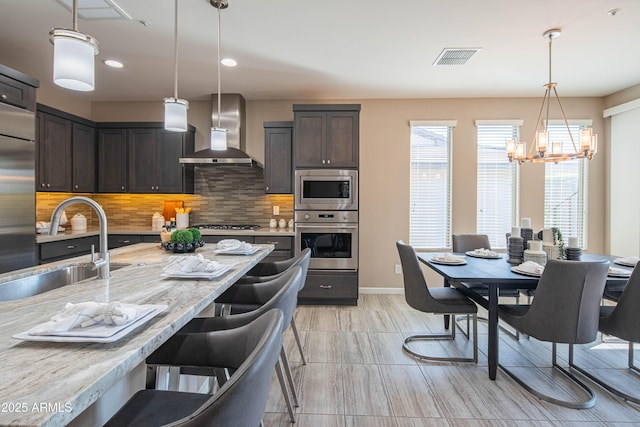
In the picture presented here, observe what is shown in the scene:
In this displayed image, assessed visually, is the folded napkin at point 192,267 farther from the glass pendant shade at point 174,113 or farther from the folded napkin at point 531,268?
the folded napkin at point 531,268

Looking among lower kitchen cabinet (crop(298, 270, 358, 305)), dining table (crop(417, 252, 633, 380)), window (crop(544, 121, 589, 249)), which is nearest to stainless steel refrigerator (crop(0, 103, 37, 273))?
lower kitchen cabinet (crop(298, 270, 358, 305))

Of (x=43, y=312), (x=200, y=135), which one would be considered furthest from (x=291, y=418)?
(x=200, y=135)

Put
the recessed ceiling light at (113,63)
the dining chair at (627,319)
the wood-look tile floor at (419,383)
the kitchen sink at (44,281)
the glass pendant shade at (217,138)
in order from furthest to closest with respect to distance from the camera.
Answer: the recessed ceiling light at (113,63) < the glass pendant shade at (217,138) < the dining chair at (627,319) < the wood-look tile floor at (419,383) < the kitchen sink at (44,281)

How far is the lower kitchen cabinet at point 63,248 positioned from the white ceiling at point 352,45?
6.33ft

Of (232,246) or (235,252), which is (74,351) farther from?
(232,246)

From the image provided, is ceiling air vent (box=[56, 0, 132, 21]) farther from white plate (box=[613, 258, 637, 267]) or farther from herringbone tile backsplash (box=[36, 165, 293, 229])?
white plate (box=[613, 258, 637, 267])

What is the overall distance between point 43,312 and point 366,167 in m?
3.94

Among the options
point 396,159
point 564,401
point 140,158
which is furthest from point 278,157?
point 564,401

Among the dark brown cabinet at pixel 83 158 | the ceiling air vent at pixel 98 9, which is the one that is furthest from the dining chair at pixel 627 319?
the dark brown cabinet at pixel 83 158

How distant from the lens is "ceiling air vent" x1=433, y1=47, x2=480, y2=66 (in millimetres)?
3125

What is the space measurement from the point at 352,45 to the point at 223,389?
3152mm

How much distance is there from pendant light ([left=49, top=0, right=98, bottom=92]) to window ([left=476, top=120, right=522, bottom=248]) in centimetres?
448

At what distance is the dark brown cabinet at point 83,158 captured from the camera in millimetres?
4008

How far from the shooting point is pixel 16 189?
2736mm
